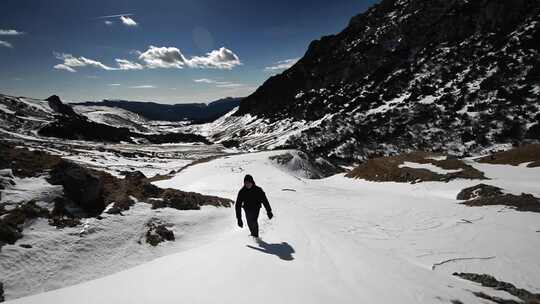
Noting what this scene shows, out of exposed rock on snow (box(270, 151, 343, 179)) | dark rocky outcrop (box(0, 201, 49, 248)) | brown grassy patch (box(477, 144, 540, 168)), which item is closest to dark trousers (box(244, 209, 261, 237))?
dark rocky outcrop (box(0, 201, 49, 248))

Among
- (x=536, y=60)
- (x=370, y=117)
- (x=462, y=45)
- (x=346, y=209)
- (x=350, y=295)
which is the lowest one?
(x=346, y=209)

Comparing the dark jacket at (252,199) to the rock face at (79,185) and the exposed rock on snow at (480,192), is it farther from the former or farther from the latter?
the exposed rock on snow at (480,192)

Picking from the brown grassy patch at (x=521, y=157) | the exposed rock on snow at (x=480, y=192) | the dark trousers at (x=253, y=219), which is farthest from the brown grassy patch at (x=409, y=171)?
the dark trousers at (x=253, y=219)

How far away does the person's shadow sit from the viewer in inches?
313

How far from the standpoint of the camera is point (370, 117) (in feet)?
315

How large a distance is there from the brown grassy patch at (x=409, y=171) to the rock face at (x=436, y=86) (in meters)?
42.1

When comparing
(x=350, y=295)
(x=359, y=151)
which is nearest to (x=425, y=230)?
(x=350, y=295)

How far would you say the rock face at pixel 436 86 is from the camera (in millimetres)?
71438

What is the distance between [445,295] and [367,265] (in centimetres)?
188

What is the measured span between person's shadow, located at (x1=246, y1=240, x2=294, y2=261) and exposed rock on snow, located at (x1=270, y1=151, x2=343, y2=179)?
116ft

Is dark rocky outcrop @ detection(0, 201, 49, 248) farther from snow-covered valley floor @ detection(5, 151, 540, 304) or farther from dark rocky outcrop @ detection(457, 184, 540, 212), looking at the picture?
dark rocky outcrop @ detection(457, 184, 540, 212)

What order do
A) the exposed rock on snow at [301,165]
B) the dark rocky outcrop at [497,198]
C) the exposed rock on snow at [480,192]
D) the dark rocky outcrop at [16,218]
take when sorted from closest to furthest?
the dark rocky outcrop at [16,218] → the dark rocky outcrop at [497,198] → the exposed rock on snow at [480,192] → the exposed rock on snow at [301,165]

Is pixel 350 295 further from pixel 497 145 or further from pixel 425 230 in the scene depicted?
pixel 497 145

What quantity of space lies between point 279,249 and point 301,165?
1518 inches
